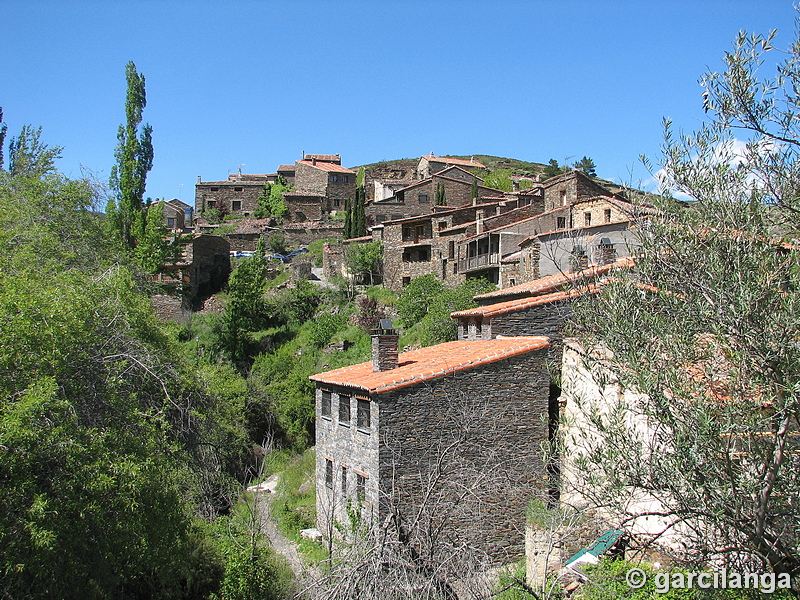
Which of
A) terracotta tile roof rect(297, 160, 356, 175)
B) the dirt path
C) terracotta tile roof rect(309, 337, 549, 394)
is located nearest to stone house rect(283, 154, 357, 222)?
terracotta tile roof rect(297, 160, 356, 175)

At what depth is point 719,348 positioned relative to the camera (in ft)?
26.7

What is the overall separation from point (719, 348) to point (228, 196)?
2465 inches

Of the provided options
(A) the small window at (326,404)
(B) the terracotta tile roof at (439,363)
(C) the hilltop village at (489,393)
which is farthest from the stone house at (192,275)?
(B) the terracotta tile roof at (439,363)

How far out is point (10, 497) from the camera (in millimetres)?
9266

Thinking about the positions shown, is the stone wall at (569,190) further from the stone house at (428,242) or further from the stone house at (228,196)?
the stone house at (228,196)

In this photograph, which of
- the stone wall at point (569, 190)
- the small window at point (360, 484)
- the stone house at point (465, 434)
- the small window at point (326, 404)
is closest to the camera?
the stone house at point (465, 434)

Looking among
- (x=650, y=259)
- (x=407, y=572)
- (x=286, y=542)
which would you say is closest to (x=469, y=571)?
(x=407, y=572)

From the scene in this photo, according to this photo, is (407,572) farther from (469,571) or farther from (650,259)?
(650,259)

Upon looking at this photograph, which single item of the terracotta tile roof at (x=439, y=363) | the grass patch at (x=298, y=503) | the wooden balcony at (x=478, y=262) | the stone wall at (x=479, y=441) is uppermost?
the wooden balcony at (x=478, y=262)

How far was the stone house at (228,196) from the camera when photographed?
65.2m

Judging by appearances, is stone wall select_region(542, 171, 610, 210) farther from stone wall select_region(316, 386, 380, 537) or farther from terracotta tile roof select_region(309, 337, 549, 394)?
stone wall select_region(316, 386, 380, 537)

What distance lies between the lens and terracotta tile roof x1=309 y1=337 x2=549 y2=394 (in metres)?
15.7

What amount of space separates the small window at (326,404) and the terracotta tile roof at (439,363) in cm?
61

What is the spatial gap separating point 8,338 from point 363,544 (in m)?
7.02
